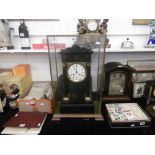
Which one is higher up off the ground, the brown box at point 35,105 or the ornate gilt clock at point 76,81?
the ornate gilt clock at point 76,81

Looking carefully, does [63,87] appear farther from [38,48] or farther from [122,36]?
[122,36]

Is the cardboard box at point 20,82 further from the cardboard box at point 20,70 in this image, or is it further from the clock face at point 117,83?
the clock face at point 117,83

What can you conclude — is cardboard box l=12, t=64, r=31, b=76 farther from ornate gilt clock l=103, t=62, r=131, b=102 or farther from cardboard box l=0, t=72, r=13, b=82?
ornate gilt clock l=103, t=62, r=131, b=102

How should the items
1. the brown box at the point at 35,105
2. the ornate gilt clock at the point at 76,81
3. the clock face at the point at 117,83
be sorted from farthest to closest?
the clock face at the point at 117,83
the brown box at the point at 35,105
the ornate gilt clock at the point at 76,81

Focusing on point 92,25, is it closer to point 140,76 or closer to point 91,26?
point 91,26

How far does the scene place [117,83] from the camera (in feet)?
3.99

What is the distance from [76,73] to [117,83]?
418 mm

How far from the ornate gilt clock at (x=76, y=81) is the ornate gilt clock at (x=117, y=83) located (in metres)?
0.23

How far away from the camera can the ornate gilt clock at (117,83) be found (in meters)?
1.17

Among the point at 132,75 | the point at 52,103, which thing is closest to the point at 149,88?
the point at 132,75

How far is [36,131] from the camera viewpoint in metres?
0.91

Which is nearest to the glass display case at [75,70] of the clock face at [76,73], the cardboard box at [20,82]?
the clock face at [76,73]

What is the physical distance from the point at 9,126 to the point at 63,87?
432 millimetres

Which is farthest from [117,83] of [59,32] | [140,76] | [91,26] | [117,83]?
[59,32]
